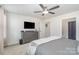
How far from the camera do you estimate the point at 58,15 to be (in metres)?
1.30

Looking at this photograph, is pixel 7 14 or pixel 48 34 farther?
pixel 48 34

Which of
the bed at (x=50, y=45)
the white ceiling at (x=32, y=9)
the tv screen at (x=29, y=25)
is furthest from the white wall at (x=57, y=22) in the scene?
the tv screen at (x=29, y=25)

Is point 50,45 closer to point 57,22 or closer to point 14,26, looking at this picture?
point 57,22

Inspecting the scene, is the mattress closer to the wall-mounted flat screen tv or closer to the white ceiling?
the wall-mounted flat screen tv

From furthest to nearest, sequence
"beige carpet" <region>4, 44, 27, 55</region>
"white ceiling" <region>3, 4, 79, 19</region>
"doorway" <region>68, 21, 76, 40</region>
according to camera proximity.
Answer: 1. "doorway" <region>68, 21, 76, 40</region>
2. "white ceiling" <region>3, 4, 79, 19</region>
3. "beige carpet" <region>4, 44, 27, 55</region>

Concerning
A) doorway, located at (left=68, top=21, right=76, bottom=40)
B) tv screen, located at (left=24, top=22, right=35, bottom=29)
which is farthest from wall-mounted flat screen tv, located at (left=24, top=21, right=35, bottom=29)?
doorway, located at (left=68, top=21, right=76, bottom=40)

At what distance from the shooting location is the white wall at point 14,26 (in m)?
1.07

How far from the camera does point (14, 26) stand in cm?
110

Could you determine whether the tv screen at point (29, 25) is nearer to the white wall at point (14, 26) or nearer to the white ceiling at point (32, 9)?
the white wall at point (14, 26)

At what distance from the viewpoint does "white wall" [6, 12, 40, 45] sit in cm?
107
